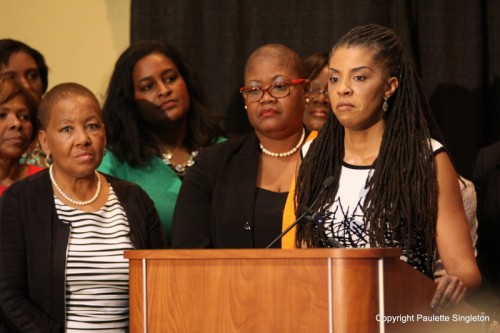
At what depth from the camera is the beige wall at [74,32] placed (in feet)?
17.0

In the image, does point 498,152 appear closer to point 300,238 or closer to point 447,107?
point 447,107

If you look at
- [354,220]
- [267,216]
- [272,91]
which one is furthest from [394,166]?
[272,91]

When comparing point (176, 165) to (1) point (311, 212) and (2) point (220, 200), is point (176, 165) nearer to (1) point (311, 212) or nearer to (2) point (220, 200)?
(2) point (220, 200)

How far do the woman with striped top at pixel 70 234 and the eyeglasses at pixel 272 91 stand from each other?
0.63 metres

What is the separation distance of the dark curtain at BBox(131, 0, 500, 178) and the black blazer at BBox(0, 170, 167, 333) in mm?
1650

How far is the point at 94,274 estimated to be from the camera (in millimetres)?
3283

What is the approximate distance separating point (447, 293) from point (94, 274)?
1476 millimetres

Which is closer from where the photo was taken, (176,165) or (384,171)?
(384,171)

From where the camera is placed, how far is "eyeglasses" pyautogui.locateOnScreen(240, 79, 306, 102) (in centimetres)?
363

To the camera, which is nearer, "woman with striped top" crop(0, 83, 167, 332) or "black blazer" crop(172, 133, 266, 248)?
"woman with striped top" crop(0, 83, 167, 332)

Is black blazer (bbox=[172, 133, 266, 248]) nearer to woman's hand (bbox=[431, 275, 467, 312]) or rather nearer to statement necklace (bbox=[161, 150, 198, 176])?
statement necklace (bbox=[161, 150, 198, 176])

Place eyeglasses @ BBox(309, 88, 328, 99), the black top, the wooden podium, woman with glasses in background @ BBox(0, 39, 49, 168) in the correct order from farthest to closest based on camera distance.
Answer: woman with glasses in background @ BBox(0, 39, 49, 168), eyeglasses @ BBox(309, 88, 328, 99), the black top, the wooden podium

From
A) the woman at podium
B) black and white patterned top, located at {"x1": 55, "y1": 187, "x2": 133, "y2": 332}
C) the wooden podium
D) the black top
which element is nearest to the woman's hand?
the wooden podium

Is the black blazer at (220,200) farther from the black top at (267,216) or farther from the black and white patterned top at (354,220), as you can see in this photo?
the black and white patterned top at (354,220)
